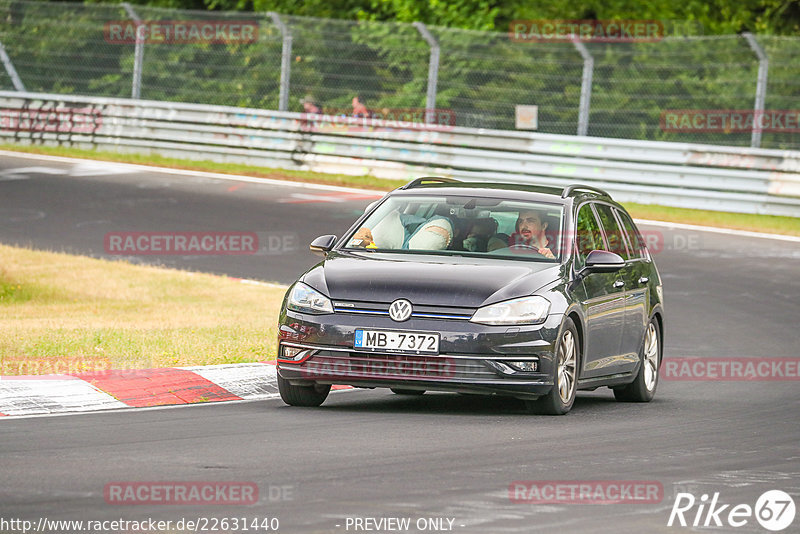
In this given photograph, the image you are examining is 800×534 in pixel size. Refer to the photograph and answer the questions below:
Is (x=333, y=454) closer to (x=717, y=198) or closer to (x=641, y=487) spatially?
(x=641, y=487)

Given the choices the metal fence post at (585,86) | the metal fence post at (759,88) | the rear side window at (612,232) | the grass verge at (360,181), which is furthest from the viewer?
the metal fence post at (585,86)

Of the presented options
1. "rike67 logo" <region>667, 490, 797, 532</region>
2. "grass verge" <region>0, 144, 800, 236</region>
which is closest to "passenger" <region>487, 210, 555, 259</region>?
"rike67 logo" <region>667, 490, 797, 532</region>

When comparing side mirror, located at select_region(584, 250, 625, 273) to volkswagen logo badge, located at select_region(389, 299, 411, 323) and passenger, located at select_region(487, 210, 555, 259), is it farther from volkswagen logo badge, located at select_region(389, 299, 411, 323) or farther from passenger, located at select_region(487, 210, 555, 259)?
volkswagen logo badge, located at select_region(389, 299, 411, 323)

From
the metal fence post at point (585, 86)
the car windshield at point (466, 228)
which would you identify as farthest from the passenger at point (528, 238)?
the metal fence post at point (585, 86)

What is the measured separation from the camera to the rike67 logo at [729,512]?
6.64 metres

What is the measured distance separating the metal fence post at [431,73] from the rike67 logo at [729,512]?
19.9m

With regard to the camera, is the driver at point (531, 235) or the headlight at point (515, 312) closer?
the headlight at point (515, 312)

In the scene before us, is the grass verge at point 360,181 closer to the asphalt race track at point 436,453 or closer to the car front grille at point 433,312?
the asphalt race track at point 436,453

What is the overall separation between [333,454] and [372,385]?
1659mm

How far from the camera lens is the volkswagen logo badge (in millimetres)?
9556

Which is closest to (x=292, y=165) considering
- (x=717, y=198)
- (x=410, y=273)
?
(x=717, y=198)

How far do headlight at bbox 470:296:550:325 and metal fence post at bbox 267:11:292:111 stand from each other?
61.6ft

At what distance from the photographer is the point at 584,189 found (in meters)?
11.8

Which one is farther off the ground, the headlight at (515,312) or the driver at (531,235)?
the driver at (531,235)
